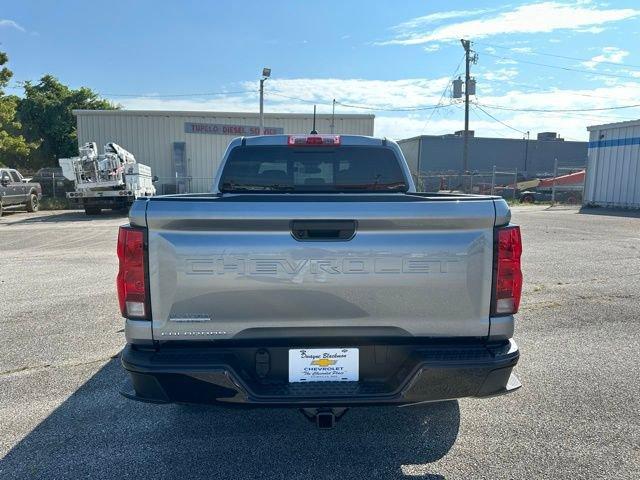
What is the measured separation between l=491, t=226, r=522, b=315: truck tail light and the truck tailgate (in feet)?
0.21

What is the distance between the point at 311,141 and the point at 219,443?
251 cm

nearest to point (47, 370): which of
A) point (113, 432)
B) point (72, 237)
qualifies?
point (113, 432)

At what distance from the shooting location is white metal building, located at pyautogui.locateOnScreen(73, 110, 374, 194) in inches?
1046

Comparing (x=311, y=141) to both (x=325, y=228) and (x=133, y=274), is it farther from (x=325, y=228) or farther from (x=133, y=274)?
(x=133, y=274)

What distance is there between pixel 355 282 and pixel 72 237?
42.9ft

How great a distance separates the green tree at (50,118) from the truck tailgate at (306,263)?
131 ft

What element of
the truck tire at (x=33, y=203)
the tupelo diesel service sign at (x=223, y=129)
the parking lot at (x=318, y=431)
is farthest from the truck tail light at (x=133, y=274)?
the tupelo diesel service sign at (x=223, y=129)

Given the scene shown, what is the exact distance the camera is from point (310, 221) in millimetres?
2424

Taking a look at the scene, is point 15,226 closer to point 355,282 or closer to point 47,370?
point 47,370

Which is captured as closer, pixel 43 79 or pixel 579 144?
pixel 43 79

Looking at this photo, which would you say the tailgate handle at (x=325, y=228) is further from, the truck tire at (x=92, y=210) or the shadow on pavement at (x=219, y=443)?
the truck tire at (x=92, y=210)

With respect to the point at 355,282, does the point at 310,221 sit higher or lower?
higher

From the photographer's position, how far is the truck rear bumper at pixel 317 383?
2396 mm

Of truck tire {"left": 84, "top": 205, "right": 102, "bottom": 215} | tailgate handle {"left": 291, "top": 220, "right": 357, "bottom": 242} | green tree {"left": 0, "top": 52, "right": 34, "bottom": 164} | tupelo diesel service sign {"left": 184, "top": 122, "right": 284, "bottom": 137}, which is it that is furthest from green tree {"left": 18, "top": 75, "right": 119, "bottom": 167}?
tailgate handle {"left": 291, "top": 220, "right": 357, "bottom": 242}
